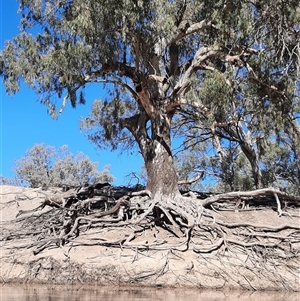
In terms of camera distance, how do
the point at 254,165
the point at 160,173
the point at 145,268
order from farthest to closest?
1. the point at 254,165
2. the point at 160,173
3. the point at 145,268

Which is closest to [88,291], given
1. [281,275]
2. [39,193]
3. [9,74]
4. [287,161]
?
[281,275]

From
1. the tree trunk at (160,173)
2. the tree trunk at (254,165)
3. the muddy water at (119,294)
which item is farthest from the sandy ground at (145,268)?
the tree trunk at (254,165)

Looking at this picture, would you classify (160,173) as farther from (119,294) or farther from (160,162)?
(119,294)

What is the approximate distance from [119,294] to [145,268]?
144cm

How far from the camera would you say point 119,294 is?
32.4ft

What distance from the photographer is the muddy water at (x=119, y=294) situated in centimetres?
895

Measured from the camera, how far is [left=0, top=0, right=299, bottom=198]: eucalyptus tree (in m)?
11.8

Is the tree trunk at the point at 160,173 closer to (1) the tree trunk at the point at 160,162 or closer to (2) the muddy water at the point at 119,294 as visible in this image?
(1) the tree trunk at the point at 160,162

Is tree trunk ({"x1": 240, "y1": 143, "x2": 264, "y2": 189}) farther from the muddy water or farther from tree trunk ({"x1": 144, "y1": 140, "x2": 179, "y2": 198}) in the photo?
the muddy water

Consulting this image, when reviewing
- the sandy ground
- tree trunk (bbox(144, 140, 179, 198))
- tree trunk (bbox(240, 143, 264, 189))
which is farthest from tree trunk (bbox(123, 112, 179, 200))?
tree trunk (bbox(240, 143, 264, 189))

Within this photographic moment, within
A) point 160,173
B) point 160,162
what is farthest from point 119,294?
point 160,162

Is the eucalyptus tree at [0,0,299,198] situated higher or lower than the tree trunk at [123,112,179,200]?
higher

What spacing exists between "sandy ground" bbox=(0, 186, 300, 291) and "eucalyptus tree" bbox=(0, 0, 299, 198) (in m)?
2.64

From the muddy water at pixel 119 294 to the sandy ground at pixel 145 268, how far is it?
0.32 meters
